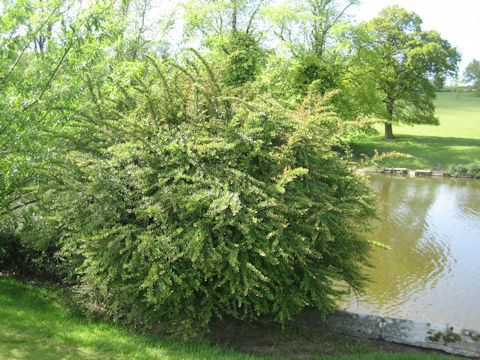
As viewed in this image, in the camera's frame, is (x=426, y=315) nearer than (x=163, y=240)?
No

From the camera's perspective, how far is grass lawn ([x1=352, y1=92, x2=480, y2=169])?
32438 millimetres

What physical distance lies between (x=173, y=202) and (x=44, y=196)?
2270mm

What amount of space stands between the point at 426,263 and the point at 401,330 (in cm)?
553

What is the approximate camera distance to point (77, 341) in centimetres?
506

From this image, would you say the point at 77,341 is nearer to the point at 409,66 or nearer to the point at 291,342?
the point at 291,342

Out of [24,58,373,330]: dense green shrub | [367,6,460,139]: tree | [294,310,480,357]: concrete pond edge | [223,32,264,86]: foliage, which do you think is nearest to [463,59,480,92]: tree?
[367,6,460,139]: tree

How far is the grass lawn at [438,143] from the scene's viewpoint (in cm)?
3244

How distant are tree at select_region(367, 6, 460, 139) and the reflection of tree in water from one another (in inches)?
784

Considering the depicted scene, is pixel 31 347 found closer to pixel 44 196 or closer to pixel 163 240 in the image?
pixel 163 240

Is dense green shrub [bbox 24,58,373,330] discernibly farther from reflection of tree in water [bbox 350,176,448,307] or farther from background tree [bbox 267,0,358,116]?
background tree [bbox 267,0,358,116]

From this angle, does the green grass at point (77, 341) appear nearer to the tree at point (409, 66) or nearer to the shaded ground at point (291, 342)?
the shaded ground at point (291, 342)

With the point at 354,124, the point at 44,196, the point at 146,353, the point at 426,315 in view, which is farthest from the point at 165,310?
the point at 426,315

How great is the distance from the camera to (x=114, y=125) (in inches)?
255

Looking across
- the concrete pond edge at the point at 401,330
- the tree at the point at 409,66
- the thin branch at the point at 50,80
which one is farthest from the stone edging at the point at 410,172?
the thin branch at the point at 50,80
